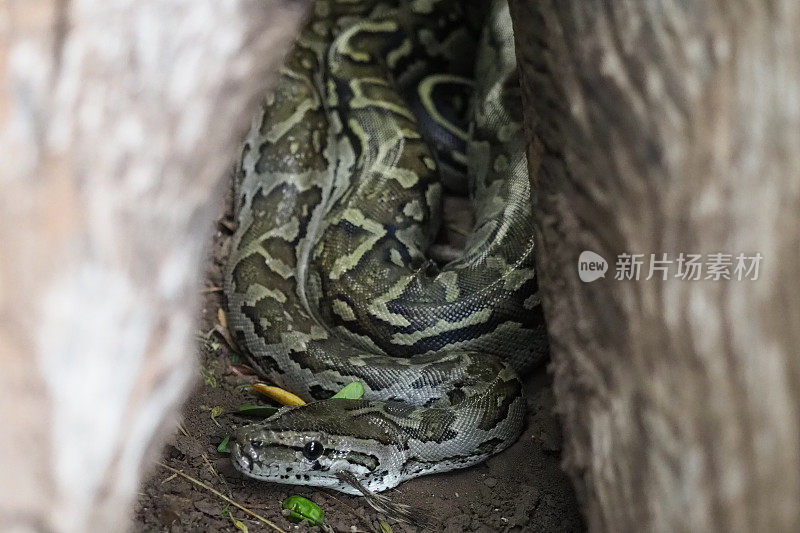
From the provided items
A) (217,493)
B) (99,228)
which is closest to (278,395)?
(217,493)

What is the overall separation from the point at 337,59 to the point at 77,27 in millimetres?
3732

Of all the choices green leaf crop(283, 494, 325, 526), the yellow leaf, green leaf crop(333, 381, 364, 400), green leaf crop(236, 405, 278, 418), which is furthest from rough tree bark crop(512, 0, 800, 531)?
the yellow leaf

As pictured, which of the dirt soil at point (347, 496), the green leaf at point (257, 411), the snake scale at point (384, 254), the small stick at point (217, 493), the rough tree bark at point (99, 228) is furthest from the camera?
the green leaf at point (257, 411)

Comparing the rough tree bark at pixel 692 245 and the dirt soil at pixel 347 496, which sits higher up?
the rough tree bark at pixel 692 245

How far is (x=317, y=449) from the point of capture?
140 inches

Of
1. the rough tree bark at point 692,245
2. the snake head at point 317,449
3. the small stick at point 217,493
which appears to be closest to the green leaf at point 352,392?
the snake head at point 317,449

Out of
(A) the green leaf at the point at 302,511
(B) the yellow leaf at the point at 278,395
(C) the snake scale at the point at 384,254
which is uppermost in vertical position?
(C) the snake scale at the point at 384,254

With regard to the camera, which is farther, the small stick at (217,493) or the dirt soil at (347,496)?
the small stick at (217,493)

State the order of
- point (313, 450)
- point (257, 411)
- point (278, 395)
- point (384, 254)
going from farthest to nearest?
1. point (384, 254)
2. point (278, 395)
3. point (257, 411)
4. point (313, 450)

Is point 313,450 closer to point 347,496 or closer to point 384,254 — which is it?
point 347,496

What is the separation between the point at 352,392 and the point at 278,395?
45 centimetres

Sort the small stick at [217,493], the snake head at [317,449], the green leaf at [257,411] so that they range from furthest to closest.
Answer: the green leaf at [257,411]
the snake head at [317,449]
the small stick at [217,493]

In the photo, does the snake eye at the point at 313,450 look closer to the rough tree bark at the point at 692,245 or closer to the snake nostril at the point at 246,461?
the snake nostril at the point at 246,461

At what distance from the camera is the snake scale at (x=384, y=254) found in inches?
149
